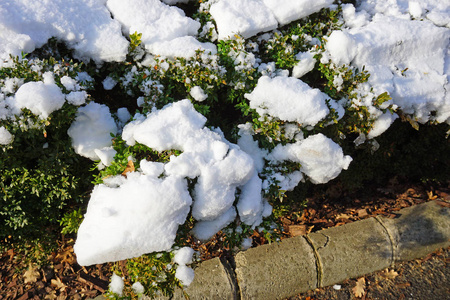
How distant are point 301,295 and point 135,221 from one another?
1.80 meters

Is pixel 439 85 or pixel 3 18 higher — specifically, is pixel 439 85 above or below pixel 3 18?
below

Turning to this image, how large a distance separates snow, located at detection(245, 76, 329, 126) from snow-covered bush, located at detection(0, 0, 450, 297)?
10 millimetres

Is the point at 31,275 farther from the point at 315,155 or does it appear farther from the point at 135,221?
the point at 315,155

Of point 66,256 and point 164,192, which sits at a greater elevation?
point 164,192

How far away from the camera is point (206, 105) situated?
2.71 metres

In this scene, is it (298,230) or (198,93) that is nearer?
(198,93)

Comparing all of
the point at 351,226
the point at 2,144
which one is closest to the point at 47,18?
the point at 2,144

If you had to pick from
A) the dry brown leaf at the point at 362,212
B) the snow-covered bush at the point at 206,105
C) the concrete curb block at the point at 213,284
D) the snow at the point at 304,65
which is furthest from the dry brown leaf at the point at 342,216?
the snow at the point at 304,65

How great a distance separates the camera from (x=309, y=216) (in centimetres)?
366

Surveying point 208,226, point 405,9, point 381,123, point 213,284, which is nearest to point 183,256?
point 208,226

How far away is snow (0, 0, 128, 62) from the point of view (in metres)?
2.48

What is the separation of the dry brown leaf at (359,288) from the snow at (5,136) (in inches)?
116

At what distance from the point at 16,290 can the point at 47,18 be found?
2.39 metres

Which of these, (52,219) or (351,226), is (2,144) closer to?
(52,219)
